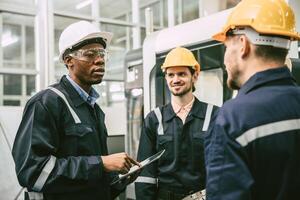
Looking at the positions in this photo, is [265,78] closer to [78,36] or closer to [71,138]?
[71,138]

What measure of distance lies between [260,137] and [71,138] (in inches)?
33.6

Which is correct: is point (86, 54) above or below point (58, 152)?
above

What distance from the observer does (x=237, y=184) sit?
0.92 metres

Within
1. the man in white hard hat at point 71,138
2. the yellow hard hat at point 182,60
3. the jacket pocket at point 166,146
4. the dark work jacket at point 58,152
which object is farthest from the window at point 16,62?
the dark work jacket at point 58,152

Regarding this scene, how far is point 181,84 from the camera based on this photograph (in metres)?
2.20

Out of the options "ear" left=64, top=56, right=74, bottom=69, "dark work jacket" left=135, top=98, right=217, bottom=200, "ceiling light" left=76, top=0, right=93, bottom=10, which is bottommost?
"dark work jacket" left=135, top=98, right=217, bottom=200

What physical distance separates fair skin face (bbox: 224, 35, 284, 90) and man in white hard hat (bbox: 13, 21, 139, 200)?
644 millimetres

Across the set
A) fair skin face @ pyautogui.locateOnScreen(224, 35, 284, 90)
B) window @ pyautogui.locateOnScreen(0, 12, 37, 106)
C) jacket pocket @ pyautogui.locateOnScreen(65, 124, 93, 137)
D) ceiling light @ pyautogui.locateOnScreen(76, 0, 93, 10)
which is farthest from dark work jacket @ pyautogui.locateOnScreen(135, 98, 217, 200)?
ceiling light @ pyautogui.locateOnScreen(76, 0, 93, 10)

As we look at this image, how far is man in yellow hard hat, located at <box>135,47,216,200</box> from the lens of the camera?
2.03 metres

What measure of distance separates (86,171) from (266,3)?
914mm

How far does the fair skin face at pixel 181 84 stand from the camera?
7.20ft

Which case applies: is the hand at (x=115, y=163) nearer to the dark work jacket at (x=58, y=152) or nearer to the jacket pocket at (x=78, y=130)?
the dark work jacket at (x=58, y=152)

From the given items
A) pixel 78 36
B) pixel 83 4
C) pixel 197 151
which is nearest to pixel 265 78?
pixel 78 36

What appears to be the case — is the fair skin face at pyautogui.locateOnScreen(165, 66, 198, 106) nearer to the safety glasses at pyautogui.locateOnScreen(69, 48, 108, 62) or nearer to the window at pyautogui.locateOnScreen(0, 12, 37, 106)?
the safety glasses at pyautogui.locateOnScreen(69, 48, 108, 62)
